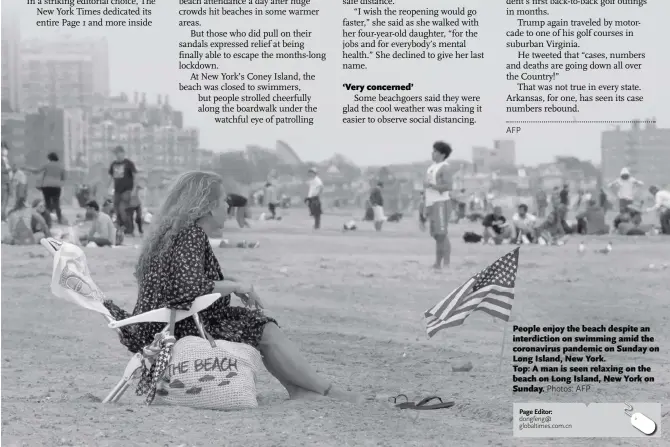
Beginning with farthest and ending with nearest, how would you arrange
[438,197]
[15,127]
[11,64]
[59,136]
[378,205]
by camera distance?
[378,205], [59,136], [438,197], [15,127], [11,64]

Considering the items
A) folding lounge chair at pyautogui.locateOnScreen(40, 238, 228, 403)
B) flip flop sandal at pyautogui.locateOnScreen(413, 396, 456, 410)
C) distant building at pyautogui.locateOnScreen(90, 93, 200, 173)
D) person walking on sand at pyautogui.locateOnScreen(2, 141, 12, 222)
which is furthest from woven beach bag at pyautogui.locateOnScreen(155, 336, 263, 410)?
person walking on sand at pyautogui.locateOnScreen(2, 141, 12, 222)

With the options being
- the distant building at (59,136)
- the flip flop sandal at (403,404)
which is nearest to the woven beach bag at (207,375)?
the flip flop sandal at (403,404)

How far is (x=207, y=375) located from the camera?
16.7 feet

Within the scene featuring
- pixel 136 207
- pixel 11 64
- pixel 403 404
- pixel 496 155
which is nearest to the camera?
pixel 403 404

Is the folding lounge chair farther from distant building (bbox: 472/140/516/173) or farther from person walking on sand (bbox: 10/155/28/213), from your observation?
person walking on sand (bbox: 10/155/28/213)

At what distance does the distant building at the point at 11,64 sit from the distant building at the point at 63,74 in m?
0.05

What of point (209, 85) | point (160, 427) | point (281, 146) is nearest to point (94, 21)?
point (209, 85)

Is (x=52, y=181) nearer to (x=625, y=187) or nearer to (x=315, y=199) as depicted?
(x=315, y=199)

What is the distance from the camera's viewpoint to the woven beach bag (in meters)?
5.08

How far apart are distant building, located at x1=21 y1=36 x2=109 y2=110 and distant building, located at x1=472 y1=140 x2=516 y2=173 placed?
2885 millimetres

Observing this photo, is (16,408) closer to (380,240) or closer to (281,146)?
(281,146)

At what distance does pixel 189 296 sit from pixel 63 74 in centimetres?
391

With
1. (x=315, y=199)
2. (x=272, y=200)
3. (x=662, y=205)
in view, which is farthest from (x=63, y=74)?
(x=662, y=205)

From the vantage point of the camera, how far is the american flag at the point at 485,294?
19.4 ft
